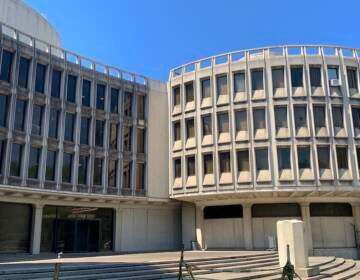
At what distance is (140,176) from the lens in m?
35.7

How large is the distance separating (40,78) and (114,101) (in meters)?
6.80

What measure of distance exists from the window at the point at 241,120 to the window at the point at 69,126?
12822mm

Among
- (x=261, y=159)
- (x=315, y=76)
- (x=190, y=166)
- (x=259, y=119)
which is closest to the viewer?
(x=261, y=159)

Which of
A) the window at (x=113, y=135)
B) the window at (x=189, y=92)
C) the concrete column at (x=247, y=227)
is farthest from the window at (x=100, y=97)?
the concrete column at (x=247, y=227)

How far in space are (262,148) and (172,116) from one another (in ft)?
28.9

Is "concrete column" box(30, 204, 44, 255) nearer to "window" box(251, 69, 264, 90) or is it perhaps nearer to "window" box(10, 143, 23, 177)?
"window" box(10, 143, 23, 177)

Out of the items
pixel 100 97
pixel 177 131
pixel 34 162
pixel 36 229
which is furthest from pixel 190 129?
pixel 36 229

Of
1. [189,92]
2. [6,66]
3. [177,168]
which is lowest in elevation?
[177,168]

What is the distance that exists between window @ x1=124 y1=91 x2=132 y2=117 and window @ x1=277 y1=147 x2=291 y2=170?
12767 millimetres

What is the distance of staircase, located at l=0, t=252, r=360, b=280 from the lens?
1689cm

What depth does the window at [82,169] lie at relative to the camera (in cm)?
3174

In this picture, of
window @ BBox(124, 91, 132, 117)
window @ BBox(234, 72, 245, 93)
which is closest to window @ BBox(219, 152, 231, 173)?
window @ BBox(234, 72, 245, 93)

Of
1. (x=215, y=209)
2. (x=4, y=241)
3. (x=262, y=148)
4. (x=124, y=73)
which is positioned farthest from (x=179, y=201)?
(x=4, y=241)

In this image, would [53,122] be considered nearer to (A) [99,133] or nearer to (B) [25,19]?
(A) [99,133]
